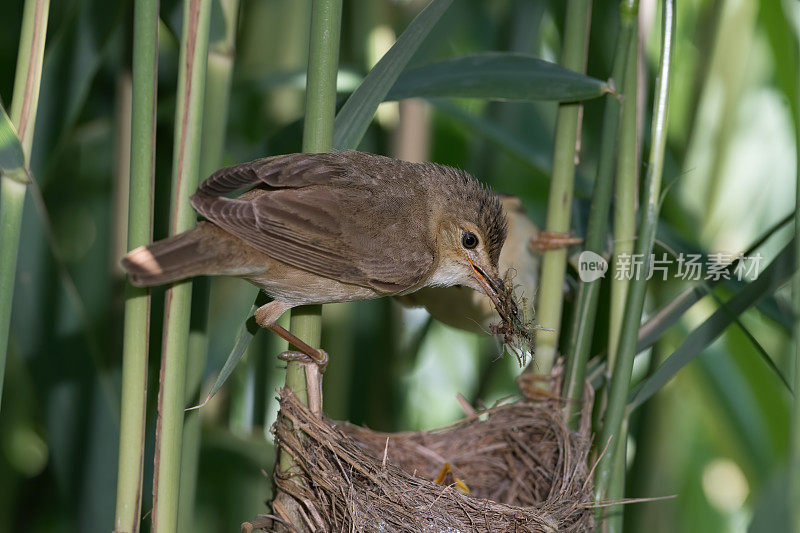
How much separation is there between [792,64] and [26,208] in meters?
1.74

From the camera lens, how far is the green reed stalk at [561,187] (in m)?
1.50

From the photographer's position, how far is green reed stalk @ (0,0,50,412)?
104 cm

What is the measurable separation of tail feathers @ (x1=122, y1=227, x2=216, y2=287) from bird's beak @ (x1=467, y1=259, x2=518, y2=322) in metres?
0.59

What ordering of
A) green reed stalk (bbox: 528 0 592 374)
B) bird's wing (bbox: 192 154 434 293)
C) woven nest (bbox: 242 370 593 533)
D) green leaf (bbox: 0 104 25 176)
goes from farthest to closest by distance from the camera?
green reed stalk (bbox: 528 0 592 374)
woven nest (bbox: 242 370 593 533)
bird's wing (bbox: 192 154 434 293)
green leaf (bbox: 0 104 25 176)

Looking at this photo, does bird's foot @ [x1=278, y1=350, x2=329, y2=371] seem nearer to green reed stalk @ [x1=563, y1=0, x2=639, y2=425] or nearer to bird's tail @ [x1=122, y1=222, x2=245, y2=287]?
bird's tail @ [x1=122, y1=222, x2=245, y2=287]

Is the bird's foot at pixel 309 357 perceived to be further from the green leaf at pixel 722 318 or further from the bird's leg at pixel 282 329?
the green leaf at pixel 722 318

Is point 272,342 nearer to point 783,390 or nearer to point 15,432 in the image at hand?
point 15,432

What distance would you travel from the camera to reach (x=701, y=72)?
199 cm

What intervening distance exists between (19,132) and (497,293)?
872 millimetres

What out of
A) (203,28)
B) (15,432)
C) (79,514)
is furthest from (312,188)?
(15,432)

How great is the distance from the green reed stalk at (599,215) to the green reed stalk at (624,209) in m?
0.03

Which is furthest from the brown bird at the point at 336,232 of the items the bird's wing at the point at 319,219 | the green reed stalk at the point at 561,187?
the green reed stalk at the point at 561,187

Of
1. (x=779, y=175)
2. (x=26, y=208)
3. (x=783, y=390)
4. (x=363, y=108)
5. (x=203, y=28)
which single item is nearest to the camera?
(x=203, y=28)

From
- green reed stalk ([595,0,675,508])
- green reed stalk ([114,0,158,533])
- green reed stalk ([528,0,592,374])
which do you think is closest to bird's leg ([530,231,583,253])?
green reed stalk ([528,0,592,374])
